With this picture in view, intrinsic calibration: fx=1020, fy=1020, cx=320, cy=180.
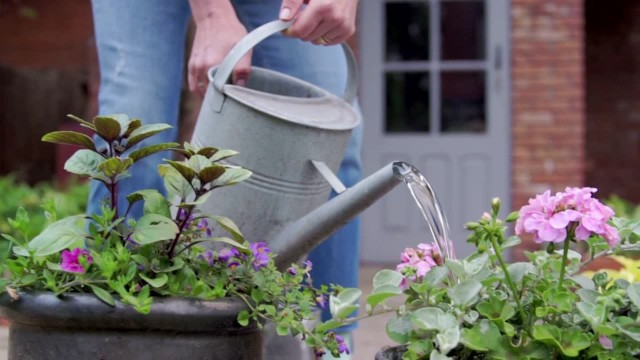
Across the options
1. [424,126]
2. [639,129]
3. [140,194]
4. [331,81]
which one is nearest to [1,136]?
[424,126]

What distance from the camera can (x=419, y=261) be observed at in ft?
4.76

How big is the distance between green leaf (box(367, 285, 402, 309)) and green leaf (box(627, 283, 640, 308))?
0.29 m

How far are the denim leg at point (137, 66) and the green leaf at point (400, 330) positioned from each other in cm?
81

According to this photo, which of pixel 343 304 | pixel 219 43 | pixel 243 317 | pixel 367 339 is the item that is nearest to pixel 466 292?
pixel 343 304

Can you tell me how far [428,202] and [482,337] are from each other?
0.35m

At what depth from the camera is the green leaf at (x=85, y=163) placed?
1356 mm

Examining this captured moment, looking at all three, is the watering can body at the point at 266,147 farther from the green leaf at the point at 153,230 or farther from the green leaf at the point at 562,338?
the green leaf at the point at 562,338

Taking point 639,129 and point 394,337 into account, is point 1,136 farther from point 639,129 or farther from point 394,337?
point 394,337

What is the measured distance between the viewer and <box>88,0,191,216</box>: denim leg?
6.51 feet

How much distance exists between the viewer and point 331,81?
2184 mm

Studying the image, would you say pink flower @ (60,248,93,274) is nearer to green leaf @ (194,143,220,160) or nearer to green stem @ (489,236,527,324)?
green leaf @ (194,143,220,160)

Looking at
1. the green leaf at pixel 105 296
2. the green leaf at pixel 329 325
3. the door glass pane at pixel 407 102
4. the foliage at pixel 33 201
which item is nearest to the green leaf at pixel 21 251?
the green leaf at pixel 105 296

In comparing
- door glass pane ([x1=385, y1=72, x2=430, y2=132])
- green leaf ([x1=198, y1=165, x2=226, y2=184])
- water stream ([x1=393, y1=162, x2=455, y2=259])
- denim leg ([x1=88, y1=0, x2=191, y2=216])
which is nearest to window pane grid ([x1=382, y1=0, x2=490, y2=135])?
door glass pane ([x1=385, y1=72, x2=430, y2=132])

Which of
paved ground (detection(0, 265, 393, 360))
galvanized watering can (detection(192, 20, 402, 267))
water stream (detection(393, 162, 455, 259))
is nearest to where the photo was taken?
water stream (detection(393, 162, 455, 259))
